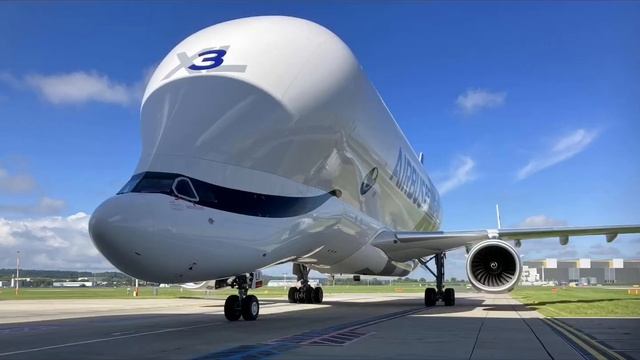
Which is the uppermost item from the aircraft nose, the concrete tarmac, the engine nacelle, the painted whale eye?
the painted whale eye

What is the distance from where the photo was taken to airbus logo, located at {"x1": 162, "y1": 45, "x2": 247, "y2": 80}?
11512mm

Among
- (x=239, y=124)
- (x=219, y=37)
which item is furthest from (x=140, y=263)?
(x=219, y=37)

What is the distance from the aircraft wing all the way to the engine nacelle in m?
0.62

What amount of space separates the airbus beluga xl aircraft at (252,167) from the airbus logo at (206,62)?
0.04 meters

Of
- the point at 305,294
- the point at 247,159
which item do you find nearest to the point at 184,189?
the point at 247,159

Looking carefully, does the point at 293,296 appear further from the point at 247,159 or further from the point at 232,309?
the point at 247,159

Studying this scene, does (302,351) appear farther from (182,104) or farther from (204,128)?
(182,104)

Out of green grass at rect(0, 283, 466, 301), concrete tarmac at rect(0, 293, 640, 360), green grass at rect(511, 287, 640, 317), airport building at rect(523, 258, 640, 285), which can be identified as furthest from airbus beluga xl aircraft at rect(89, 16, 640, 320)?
airport building at rect(523, 258, 640, 285)

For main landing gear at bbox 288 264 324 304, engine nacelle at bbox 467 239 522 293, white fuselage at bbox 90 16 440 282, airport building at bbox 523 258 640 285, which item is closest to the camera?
white fuselage at bbox 90 16 440 282

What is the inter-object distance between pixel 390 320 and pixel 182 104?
701 cm

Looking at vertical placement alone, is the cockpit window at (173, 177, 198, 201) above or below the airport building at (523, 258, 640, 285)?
above

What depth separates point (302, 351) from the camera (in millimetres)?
8242

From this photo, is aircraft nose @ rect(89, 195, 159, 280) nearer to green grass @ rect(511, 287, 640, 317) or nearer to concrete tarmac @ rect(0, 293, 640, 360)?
concrete tarmac @ rect(0, 293, 640, 360)

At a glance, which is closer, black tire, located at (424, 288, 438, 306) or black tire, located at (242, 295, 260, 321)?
black tire, located at (242, 295, 260, 321)
